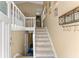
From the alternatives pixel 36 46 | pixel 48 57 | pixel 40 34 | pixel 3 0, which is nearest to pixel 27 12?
pixel 40 34

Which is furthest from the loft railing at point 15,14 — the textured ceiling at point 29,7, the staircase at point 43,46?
the textured ceiling at point 29,7

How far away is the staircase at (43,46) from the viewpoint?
212 inches

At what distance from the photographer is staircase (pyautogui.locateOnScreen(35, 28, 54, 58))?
537cm

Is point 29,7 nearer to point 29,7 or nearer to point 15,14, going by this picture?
point 29,7

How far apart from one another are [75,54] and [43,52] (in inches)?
120

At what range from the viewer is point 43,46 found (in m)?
→ 6.03

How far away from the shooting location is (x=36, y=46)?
19.8 feet

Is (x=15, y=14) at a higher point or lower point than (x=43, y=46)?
higher

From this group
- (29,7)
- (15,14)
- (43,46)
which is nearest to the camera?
(43,46)

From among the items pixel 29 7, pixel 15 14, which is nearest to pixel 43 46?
pixel 15 14

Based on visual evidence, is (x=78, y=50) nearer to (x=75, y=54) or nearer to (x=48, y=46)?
(x=75, y=54)

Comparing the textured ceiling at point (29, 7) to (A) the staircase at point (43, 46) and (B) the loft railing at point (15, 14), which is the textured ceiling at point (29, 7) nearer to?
(B) the loft railing at point (15, 14)

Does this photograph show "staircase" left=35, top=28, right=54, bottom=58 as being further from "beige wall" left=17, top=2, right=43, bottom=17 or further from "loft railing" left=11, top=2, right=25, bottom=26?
"beige wall" left=17, top=2, right=43, bottom=17

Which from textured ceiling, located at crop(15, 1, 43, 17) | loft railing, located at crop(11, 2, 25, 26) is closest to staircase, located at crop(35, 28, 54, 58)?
loft railing, located at crop(11, 2, 25, 26)
